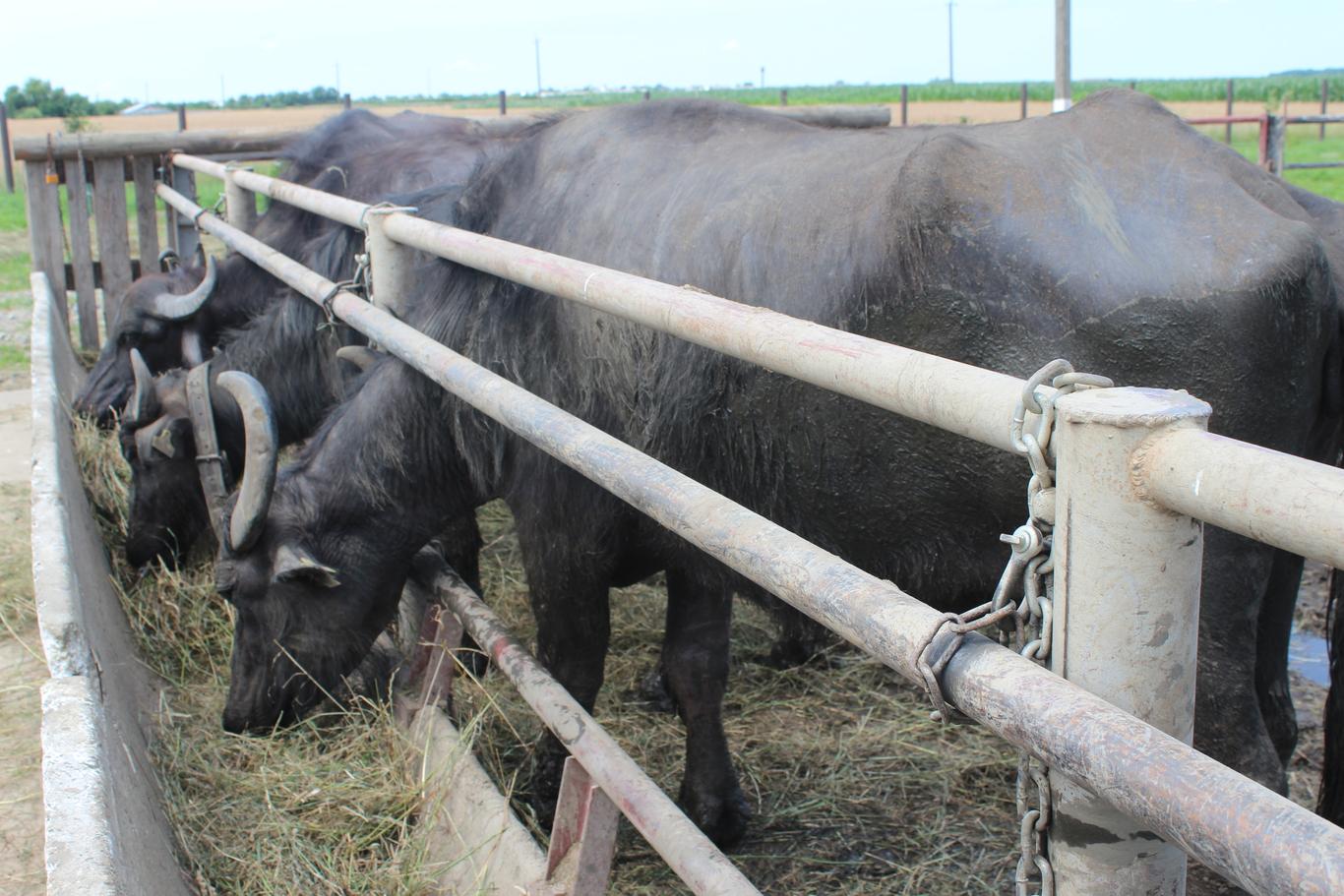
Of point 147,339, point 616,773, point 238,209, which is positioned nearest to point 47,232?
point 238,209

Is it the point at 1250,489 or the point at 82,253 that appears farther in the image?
the point at 82,253

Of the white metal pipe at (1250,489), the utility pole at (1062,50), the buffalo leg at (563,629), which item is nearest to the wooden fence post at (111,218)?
the buffalo leg at (563,629)

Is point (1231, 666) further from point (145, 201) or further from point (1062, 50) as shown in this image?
point (1062, 50)

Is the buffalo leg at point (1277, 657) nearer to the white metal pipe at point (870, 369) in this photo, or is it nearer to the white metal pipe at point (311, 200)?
the white metal pipe at point (870, 369)

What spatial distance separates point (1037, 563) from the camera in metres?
1.12

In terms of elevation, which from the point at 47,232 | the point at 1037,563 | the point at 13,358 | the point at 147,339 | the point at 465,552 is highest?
the point at 47,232

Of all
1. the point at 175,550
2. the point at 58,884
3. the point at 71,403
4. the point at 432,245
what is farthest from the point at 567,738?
the point at 71,403

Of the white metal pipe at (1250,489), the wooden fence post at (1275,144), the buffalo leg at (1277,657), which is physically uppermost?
the wooden fence post at (1275,144)

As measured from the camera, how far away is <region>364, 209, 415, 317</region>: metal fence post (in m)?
3.31

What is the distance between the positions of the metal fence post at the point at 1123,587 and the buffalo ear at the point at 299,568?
248 cm

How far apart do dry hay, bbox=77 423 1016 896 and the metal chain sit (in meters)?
1.96

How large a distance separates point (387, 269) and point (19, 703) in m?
1.63

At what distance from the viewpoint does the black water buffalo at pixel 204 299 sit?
5.55 m

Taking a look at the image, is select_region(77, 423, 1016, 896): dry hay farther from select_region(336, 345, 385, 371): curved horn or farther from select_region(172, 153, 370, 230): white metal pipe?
select_region(172, 153, 370, 230): white metal pipe
